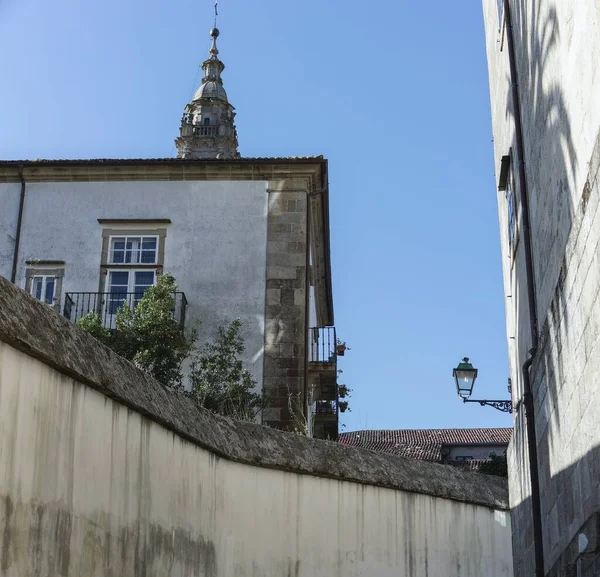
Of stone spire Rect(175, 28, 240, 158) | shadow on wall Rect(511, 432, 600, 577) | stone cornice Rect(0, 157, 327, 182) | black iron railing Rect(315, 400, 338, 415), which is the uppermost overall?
stone spire Rect(175, 28, 240, 158)

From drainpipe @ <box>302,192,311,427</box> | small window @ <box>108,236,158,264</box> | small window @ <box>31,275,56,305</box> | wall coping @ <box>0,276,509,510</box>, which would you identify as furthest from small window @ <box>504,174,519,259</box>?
small window @ <box>31,275,56,305</box>

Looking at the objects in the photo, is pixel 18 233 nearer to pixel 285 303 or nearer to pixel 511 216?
pixel 285 303

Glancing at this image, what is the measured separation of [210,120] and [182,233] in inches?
1171

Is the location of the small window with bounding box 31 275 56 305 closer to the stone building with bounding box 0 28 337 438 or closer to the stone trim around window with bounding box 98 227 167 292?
the stone building with bounding box 0 28 337 438

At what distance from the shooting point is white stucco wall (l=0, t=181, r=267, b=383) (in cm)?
1830

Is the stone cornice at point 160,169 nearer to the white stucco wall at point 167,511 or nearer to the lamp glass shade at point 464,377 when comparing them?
the lamp glass shade at point 464,377

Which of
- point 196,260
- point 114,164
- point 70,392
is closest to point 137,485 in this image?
point 70,392

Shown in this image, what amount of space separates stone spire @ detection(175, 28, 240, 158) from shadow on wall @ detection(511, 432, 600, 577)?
129ft

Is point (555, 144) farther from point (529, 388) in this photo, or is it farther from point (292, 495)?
point (292, 495)

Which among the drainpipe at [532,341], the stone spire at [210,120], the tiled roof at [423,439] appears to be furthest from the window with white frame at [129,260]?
the stone spire at [210,120]

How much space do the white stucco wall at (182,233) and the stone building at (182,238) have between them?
0.02 m

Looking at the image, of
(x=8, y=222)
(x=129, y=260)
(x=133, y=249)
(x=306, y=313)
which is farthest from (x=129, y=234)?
(x=306, y=313)

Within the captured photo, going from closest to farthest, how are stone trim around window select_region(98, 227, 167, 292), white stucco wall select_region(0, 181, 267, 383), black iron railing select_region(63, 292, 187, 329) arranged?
black iron railing select_region(63, 292, 187, 329) → white stucco wall select_region(0, 181, 267, 383) → stone trim around window select_region(98, 227, 167, 292)

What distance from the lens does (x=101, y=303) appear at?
1834 centimetres
